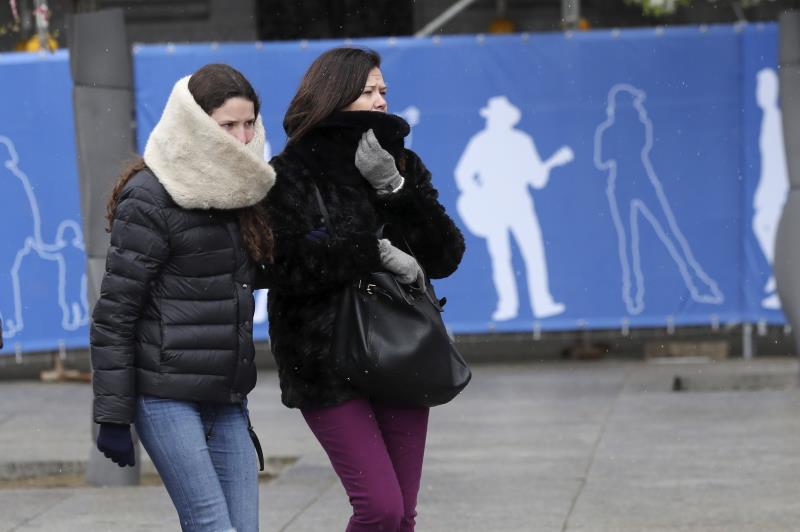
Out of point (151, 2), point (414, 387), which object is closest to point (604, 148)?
point (151, 2)

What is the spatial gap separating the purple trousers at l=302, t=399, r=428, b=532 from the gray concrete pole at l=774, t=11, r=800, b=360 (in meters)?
6.47

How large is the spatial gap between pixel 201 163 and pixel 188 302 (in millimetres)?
377

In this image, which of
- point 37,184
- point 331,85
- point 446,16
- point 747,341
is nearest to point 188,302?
point 331,85

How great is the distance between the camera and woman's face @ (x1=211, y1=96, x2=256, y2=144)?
14.0 feet

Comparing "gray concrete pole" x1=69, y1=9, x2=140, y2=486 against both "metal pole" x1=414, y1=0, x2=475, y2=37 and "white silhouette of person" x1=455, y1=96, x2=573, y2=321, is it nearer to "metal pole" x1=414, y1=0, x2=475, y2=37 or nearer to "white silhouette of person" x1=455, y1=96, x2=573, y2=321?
"white silhouette of person" x1=455, y1=96, x2=573, y2=321

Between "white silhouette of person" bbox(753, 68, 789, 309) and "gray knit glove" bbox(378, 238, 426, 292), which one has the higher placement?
"gray knit glove" bbox(378, 238, 426, 292)

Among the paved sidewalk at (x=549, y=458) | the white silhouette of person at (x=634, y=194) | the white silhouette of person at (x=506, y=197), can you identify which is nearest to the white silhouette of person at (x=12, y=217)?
the paved sidewalk at (x=549, y=458)

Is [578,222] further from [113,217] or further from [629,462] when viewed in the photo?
[113,217]

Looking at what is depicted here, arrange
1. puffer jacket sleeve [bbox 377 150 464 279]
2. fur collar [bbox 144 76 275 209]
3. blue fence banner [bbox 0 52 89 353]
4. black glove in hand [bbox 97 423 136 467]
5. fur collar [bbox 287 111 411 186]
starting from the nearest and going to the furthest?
black glove in hand [bbox 97 423 136 467]
fur collar [bbox 144 76 275 209]
fur collar [bbox 287 111 411 186]
puffer jacket sleeve [bbox 377 150 464 279]
blue fence banner [bbox 0 52 89 353]

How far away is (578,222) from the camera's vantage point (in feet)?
40.4

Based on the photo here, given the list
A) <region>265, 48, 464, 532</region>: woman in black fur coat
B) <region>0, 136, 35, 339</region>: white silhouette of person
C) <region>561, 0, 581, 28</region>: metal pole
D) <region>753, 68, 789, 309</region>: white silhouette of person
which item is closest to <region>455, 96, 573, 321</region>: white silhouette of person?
<region>561, 0, 581, 28</region>: metal pole

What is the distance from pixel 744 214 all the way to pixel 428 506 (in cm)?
601

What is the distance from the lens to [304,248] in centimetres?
435

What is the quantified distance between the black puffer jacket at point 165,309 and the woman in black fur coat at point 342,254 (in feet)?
0.72
